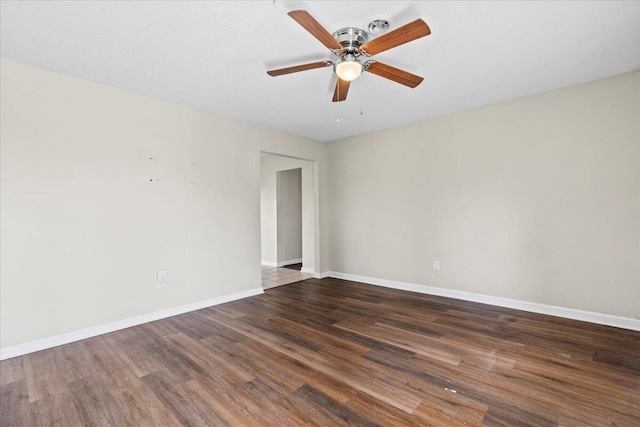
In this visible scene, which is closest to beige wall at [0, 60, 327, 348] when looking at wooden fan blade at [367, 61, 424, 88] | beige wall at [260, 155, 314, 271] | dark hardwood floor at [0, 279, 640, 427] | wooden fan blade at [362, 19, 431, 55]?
dark hardwood floor at [0, 279, 640, 427]

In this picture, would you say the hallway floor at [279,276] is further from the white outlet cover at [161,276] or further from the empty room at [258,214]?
the white outlet cover at [161,276]

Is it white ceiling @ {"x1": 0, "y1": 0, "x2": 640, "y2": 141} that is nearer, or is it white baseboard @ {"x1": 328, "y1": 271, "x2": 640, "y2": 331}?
white ceiling @ {"x1": 0, "y1": 0, "x2": 640, "y2": 141}

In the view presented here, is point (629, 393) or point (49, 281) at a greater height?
point (49, 281)

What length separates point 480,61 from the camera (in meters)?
2.47

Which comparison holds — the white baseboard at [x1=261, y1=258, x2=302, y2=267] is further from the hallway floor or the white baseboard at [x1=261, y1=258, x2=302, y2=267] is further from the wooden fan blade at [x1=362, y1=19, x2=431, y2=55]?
the wooden fan blade at [x1=362, y1=19, x2=431, y2=55]

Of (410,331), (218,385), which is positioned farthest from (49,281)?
(410,331)

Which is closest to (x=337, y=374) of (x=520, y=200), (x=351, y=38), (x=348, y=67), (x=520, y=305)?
(x=348, y=67)

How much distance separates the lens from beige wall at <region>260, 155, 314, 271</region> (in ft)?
17.6

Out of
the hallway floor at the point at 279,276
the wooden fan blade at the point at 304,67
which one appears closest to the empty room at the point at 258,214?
the wooden fan blade at the point at 304,67

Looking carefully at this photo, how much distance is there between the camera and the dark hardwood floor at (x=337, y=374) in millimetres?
1639

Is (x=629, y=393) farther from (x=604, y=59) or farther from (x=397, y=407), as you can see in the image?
(x=604, y=59)

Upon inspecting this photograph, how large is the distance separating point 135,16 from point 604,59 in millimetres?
3593

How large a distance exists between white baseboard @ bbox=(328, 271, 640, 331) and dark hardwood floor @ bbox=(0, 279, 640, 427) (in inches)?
5.3

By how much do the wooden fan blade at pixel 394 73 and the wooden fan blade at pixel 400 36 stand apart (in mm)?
187
